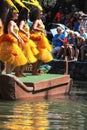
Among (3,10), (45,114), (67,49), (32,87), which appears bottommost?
(45,114)

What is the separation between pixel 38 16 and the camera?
43.0ft

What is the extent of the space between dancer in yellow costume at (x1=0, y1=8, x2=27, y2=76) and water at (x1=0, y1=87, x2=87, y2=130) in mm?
882

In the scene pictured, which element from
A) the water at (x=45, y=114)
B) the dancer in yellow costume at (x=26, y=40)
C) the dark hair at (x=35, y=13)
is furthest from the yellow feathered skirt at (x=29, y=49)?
the water at (x=45, y=114)

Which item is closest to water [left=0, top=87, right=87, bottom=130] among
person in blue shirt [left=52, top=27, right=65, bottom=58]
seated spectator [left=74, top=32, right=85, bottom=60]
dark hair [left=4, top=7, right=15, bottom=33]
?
dark hair [left=4, top=7, right=15, bottom=33]

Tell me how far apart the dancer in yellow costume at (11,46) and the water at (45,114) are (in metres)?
0.88

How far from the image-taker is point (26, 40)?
12.7 metres

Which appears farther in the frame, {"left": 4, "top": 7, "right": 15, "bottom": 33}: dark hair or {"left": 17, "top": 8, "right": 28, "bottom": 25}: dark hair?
{"left": 17, "top": 8, "right": 28, "bottom": 25}: dark hair

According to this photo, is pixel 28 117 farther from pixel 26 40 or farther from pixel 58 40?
pixel 58 40

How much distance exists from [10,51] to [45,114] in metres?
2.33

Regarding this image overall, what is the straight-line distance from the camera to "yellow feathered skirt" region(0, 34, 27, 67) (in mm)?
11922

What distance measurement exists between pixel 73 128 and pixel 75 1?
16.0 meters

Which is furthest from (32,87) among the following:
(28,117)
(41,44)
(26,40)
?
(28,117)

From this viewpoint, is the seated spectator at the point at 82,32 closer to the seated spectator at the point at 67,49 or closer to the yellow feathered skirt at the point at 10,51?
the seated spectator at the point at 67,49

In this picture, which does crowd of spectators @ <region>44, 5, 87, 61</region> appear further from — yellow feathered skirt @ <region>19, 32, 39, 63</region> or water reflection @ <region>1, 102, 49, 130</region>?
water reflection @ <region>1, 102, 49, 130</region>
